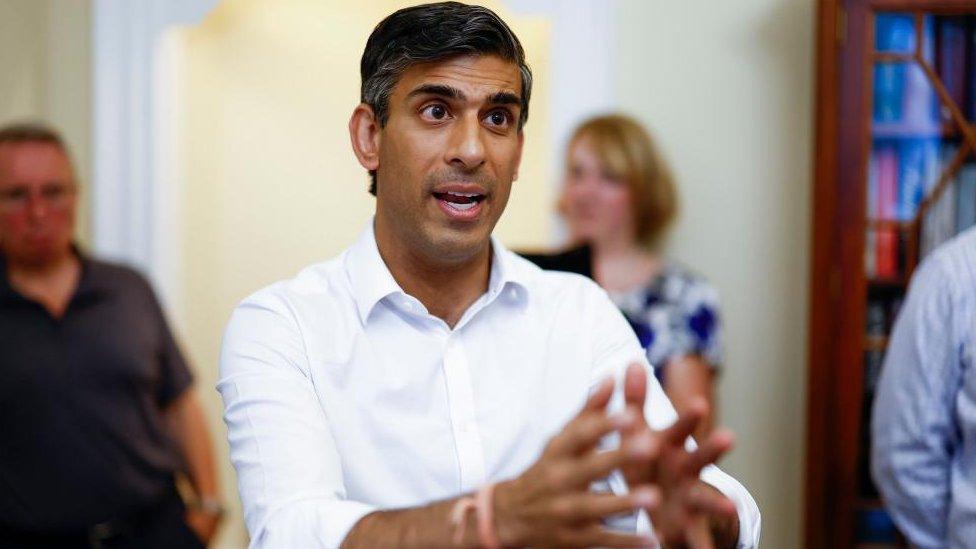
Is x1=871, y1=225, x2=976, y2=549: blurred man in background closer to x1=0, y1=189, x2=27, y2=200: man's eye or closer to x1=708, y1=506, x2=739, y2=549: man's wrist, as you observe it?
x1=708, y1=506, x2=739, y2=549: man's wrist

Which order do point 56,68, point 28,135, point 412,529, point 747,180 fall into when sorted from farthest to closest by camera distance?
1. point 56,68
2. point 747,180
3. point 28,135
4. point 412,529

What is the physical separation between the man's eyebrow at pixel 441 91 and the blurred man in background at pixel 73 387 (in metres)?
1.40

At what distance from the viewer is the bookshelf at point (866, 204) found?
2518 millimetres

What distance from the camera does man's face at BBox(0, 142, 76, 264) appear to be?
2404 mm

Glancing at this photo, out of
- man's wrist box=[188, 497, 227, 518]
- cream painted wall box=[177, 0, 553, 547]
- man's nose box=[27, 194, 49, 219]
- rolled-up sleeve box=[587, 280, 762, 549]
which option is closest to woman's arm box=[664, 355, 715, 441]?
cream painted wall box=[177, 0, 553, 547]

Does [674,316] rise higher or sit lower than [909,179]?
lower

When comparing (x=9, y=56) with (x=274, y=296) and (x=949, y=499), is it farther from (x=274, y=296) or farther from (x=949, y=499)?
(x=949, y=499)

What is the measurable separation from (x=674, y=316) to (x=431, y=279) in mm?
1441

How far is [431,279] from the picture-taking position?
4.59 ft

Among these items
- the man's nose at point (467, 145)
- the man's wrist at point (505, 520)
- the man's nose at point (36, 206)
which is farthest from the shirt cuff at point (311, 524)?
the man's nose at point (36, 206)

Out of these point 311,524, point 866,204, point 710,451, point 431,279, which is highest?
point 866,204

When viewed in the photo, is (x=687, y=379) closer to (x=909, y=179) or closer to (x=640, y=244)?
(x=640, y=244)

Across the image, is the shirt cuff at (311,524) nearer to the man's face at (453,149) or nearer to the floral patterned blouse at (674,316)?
the man's face at (453,149)

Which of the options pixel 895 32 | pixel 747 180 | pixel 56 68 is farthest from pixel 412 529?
pixel 56 68
